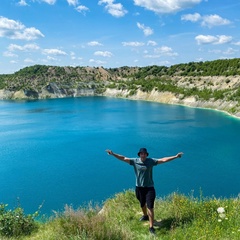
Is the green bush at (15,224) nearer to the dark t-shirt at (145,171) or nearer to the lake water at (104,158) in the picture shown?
the lake water at (104,158)

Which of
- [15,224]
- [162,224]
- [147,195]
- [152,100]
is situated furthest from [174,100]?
[15,224]

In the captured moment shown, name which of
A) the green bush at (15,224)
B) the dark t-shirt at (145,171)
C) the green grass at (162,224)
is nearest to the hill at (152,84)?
the green grass at (162,224)

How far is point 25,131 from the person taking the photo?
2078 inches

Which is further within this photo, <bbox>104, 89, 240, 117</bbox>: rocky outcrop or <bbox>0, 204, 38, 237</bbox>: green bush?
<bbox>104, 89, 240, 117</bbox>: rocky outcrop

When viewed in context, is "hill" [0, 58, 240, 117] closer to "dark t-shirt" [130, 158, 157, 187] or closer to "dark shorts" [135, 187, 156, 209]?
"dark shorts" [135, 187, 156, 209]

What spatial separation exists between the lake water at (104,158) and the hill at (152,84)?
1993 cm

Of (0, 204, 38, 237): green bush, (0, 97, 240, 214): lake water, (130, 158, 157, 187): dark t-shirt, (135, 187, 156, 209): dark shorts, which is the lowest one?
(0, 97, 240, 214): lake water

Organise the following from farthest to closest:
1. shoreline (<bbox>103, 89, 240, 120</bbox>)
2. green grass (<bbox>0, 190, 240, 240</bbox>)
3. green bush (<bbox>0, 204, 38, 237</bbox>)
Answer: shoreline (<bbox>103, 89, 240, 120</bbox>), green bush (<bbox>0, 204, 38, 237</bbox>), green grass (<bbox>0, 190, 240, 240</bbox>)

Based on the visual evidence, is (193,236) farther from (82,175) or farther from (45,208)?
(82,175)

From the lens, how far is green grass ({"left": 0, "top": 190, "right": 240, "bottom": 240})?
682cm

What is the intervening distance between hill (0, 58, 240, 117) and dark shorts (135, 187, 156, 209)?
55.8 metres

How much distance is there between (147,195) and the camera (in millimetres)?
8039

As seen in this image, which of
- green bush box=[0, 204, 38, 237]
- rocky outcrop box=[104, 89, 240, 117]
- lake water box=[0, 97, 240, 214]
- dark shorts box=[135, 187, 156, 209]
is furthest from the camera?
rocky outcrop box=[104, 89, 240, 117]

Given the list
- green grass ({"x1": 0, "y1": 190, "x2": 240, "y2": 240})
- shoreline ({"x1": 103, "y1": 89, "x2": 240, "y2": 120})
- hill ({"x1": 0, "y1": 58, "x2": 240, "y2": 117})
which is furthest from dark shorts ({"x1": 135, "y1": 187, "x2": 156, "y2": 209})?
hill ({"x1": 0, "y1": 58, "x2": 240, "y2": 117})
